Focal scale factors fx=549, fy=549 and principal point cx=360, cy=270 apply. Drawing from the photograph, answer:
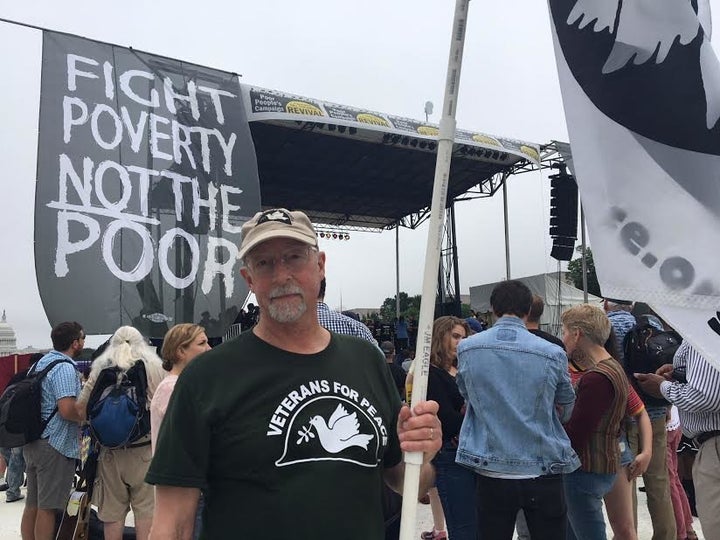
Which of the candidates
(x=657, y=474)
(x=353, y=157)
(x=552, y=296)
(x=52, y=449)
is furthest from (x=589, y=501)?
(x=552, y=296)

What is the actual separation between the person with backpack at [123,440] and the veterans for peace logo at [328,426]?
6.92 feet

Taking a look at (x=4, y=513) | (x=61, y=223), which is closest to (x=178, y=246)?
(x=61, y=223)

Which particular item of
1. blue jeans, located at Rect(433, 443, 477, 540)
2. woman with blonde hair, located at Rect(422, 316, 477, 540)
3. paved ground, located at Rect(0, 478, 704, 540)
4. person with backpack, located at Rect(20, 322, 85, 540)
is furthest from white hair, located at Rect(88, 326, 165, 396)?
paved ground, located at Rect(0, 478, 704, 540)

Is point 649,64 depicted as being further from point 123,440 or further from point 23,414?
point 23,414

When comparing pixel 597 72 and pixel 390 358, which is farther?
pixel 390 358

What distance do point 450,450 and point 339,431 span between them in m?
1.83

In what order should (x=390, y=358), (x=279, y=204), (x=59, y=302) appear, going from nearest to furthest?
1. (x=59, y=302)
2. (x=390, y=358)
3. (x=279, y=204)

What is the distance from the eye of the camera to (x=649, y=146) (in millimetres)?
1469

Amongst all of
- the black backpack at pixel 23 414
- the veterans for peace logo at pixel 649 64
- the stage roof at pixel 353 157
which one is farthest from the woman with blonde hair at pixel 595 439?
the stage roof at pixel 353 157

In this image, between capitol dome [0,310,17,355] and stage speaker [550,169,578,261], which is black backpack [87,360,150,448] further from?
capitol dome [0,310,17,355]

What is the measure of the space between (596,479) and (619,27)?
208 cm

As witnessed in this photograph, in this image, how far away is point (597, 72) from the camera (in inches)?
60.6

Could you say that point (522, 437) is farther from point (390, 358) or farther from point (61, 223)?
point (390, 358)

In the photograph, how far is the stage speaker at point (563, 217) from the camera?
1124 cm
